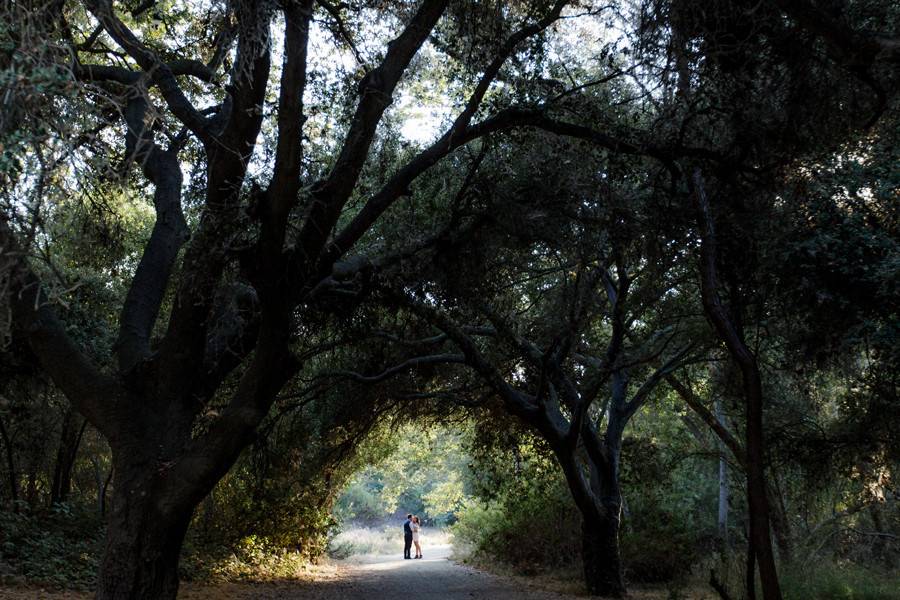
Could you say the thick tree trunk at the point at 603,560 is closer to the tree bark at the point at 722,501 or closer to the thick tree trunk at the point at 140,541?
the tree bark at the point at 722,501

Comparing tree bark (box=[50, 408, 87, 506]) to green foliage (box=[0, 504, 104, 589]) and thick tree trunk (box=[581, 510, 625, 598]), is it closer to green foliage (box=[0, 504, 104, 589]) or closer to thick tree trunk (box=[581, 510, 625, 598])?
green foliage (box=[0, 504, 104, 589])

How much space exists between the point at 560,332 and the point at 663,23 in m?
4.75

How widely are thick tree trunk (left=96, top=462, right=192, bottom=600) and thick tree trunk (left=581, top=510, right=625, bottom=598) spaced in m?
7.95

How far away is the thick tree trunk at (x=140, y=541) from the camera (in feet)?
20.0

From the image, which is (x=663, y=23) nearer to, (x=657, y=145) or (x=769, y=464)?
(x=657, y=145)

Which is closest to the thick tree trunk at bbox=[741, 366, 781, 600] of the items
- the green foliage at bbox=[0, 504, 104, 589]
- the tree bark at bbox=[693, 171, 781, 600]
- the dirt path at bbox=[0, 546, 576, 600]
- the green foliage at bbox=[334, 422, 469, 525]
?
the tree bark at bbox=[693, 171, 781, 600]

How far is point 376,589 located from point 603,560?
14.6 feet

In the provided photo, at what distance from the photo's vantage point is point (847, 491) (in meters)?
15.5

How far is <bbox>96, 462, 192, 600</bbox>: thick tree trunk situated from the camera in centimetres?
610

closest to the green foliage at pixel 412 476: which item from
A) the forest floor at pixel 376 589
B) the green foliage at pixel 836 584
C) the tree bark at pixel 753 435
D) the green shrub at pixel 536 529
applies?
the green shrub at pixel 536 529

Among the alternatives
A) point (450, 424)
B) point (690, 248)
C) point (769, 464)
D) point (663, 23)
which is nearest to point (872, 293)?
point (690, 248)

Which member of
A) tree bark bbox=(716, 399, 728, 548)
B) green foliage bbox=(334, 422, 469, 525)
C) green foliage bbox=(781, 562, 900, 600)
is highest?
green foliage bbox=(334, 422, 469, 525)

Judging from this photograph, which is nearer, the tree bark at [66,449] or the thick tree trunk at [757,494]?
the thick tree trunk at [757,494]

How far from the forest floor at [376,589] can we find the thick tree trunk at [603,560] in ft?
1.63
